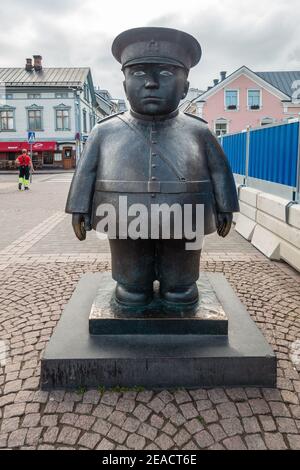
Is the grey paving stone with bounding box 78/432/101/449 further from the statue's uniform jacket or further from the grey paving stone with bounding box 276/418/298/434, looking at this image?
the statue's uniform jacket

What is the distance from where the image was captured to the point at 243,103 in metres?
31.9

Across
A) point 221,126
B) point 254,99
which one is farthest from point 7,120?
point 254,99

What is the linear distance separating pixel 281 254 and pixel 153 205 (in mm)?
3364

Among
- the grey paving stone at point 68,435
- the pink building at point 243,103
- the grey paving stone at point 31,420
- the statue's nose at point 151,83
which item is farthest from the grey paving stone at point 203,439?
the pink building at point 243,103

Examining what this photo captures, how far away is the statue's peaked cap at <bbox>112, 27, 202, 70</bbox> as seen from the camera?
7.93 ft

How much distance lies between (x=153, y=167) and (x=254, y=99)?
32.1 m

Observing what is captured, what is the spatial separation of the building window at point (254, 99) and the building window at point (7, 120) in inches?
747

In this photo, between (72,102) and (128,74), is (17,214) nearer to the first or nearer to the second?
(128,74)

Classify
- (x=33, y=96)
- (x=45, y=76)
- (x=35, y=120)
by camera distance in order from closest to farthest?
1. (x=33, y=96)
2. (x=35, y=120)
3. (x=45, y=76)

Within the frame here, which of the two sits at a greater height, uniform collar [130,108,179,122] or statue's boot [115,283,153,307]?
uniform collar [130,108,179,122]

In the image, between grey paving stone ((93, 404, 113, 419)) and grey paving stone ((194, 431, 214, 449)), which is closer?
grey paving stone ((194, 431, 214, 449))

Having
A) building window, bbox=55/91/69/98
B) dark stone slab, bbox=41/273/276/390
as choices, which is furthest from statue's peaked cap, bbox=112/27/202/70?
building window, bbox=55/91/69/98

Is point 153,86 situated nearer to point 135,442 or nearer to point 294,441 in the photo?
point 135,442

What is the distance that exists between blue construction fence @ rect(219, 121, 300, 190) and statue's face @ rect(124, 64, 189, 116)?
10.2 feet
